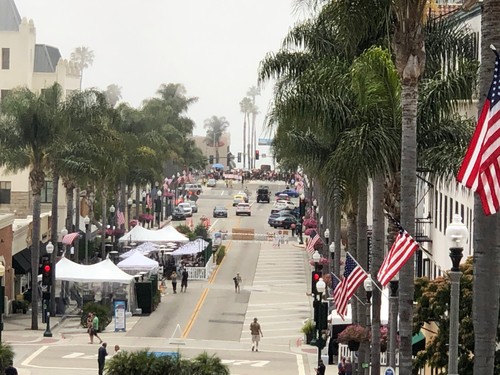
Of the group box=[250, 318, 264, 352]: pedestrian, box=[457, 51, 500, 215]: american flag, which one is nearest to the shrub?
box=[250, 318, 264, 352]: pedestrian

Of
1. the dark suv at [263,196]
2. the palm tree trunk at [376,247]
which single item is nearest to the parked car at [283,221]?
the dark suv at [263,196]

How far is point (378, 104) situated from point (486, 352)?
1436 cm

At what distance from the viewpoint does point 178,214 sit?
124312 mm

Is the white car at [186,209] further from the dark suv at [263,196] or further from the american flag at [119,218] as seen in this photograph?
the american flag at [119,218]

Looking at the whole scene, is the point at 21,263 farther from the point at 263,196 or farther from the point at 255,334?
the point at 263,196

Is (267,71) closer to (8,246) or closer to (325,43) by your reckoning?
(325,43)

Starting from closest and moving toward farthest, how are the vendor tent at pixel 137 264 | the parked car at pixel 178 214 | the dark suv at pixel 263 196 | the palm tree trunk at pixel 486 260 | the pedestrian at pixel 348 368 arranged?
the palm tree trunk at pixel 486 260
the pedestrian at pixel 348 368
the vendor tent at pixel 137 264
the parked car at pixel 178 214
the dark suv at pixel 263 196

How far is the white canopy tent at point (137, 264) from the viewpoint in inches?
2584

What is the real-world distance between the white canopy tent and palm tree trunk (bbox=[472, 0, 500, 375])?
47.2 metres

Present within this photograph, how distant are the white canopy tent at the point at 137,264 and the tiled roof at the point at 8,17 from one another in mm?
46674

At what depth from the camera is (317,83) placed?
35688 millimetres

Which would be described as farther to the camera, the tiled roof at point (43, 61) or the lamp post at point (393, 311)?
the tiled roof at point (43, 61)

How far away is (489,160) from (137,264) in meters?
50.2

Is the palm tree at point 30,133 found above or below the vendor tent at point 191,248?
above
